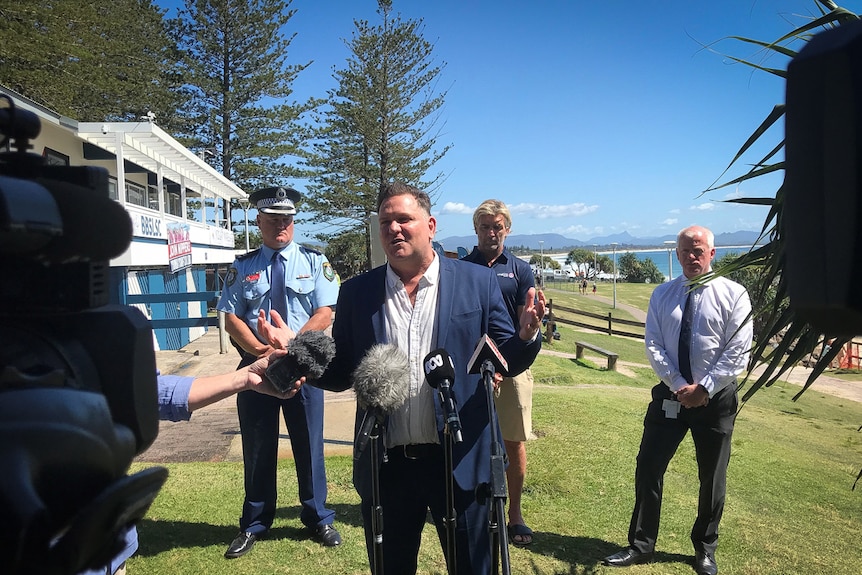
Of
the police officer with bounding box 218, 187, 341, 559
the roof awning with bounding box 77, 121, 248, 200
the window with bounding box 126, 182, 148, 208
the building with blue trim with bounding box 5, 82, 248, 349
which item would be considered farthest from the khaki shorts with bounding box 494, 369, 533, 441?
the window with bounding box 126, 182, 148, 208

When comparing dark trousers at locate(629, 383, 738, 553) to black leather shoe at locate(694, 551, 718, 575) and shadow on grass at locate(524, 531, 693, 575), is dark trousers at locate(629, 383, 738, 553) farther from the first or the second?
shadow on grass at locate(524, 531, 693, 575)

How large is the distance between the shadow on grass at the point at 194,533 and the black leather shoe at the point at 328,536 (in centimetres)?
9

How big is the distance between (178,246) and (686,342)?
15161mm

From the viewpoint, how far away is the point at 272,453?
3.72m

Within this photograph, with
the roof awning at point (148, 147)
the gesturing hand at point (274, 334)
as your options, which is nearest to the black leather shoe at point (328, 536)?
the gesturing hand at point (274, 334)

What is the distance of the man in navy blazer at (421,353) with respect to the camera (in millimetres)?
2459

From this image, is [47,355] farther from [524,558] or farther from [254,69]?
[254,69]

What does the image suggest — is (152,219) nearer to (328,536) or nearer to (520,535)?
(328,536)

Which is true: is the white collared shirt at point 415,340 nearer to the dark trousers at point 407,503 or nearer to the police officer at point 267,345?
the dark trousers at point 407,503

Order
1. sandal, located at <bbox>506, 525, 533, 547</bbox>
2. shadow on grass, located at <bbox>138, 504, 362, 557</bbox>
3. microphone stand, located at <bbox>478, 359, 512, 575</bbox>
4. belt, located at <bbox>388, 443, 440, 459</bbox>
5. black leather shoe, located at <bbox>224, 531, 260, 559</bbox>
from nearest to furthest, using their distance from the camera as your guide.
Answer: microphone stand, located at <bbox>478, 359, 512, 575</bbox> < belt, located at <bbox>388, 443, 440, 459</bbox> < black leather shoe, located at <bbox>224, 531, 260, 559</bbox> < shadow on grass, located at <bbox>138, 504, 362, 557</bbox> < sandal, located at <bbox>506, 525, 533, 547</bbox>

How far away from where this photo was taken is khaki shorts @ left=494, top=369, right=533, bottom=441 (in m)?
3.88

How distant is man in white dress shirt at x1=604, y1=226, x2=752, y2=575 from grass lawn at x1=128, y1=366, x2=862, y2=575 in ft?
0.82

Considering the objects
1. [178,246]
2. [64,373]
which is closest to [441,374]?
[64,373]

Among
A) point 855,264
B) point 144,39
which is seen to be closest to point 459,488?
point 855,264
